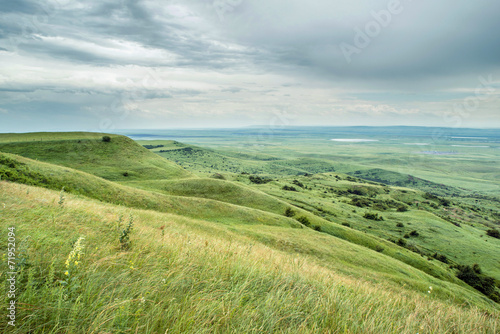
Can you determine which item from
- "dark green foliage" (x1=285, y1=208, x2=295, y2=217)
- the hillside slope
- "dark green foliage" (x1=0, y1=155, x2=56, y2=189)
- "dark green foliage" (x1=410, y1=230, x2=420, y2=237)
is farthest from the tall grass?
"dark green foliage" (x1=410, y1=230, x2=420, y2=237)

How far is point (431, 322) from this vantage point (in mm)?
5391

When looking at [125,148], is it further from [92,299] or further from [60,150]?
[92,299]

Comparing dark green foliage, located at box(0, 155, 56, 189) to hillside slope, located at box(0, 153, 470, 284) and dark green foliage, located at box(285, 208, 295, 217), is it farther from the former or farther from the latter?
dark green foliage, located at box(285, 208, 295, 217)

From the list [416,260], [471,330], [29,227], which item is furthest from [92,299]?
[416,260]

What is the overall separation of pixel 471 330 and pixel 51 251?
9067 millimetres

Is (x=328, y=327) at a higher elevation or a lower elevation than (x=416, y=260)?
higher

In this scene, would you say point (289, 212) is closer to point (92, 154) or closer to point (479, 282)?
point (479, 282)

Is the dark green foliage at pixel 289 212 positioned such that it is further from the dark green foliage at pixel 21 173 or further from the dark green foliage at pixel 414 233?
the dark green foliage at pixel 414 233

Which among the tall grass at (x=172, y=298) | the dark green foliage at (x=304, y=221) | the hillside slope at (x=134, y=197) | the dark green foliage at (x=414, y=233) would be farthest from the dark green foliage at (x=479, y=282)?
the tall grass at (x=172, y=298)

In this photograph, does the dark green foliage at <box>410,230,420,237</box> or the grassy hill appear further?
the dark green foliage at <box>410,230,420,237</box>

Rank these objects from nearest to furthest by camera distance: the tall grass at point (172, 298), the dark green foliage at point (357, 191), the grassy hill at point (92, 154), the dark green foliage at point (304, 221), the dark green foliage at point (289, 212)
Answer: the tall grass at point (172, 298) → the dark green foliage at point (304, 221) → the dark green foliage at point (289, 212) → the grassy hill at point (92, 154) → the dark green foliage at point (357, 191)

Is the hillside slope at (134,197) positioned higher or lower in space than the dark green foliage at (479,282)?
higher

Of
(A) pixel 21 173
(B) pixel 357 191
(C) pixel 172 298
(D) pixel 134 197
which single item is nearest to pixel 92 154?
(A) pixel 21 173

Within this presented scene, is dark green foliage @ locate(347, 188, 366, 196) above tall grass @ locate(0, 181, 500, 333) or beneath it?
beneath
